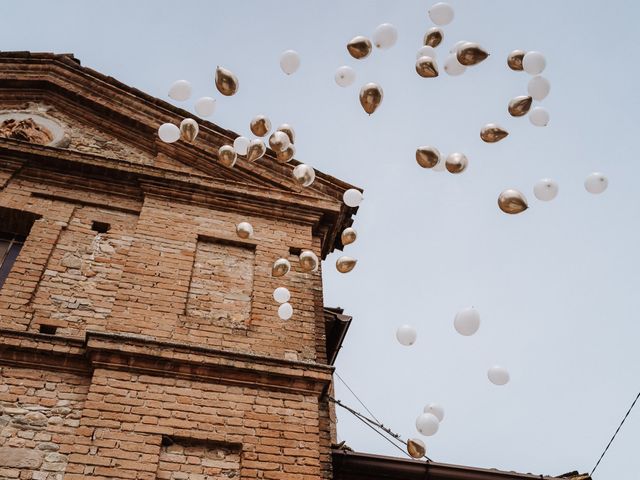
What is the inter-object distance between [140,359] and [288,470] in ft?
5.85

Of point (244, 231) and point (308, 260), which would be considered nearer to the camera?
point (308, 260)

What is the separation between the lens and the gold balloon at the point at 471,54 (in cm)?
588

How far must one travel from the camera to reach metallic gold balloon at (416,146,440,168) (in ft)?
19.9

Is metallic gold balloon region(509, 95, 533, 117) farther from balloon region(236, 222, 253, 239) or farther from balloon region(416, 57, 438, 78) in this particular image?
balloon region(236, 222, 253, 239)

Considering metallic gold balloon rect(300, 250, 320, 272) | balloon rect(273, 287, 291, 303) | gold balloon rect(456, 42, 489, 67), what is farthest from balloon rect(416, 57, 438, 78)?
balloon rect(273, 287, 291, 303)

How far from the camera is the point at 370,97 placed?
242 inches

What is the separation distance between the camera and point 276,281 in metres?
7.17

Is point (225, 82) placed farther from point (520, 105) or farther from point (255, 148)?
point (520, 105)

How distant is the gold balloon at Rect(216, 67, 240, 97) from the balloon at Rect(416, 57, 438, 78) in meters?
1.95

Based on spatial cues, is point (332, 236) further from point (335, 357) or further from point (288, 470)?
point (288, 470)

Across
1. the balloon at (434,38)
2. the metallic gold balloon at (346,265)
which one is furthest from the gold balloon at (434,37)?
the metallic gold balloon at (346,265)

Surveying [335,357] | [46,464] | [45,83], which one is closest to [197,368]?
[46,464]

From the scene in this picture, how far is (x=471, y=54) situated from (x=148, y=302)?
4.24 metres

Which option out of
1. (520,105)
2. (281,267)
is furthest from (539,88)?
(281,267)
